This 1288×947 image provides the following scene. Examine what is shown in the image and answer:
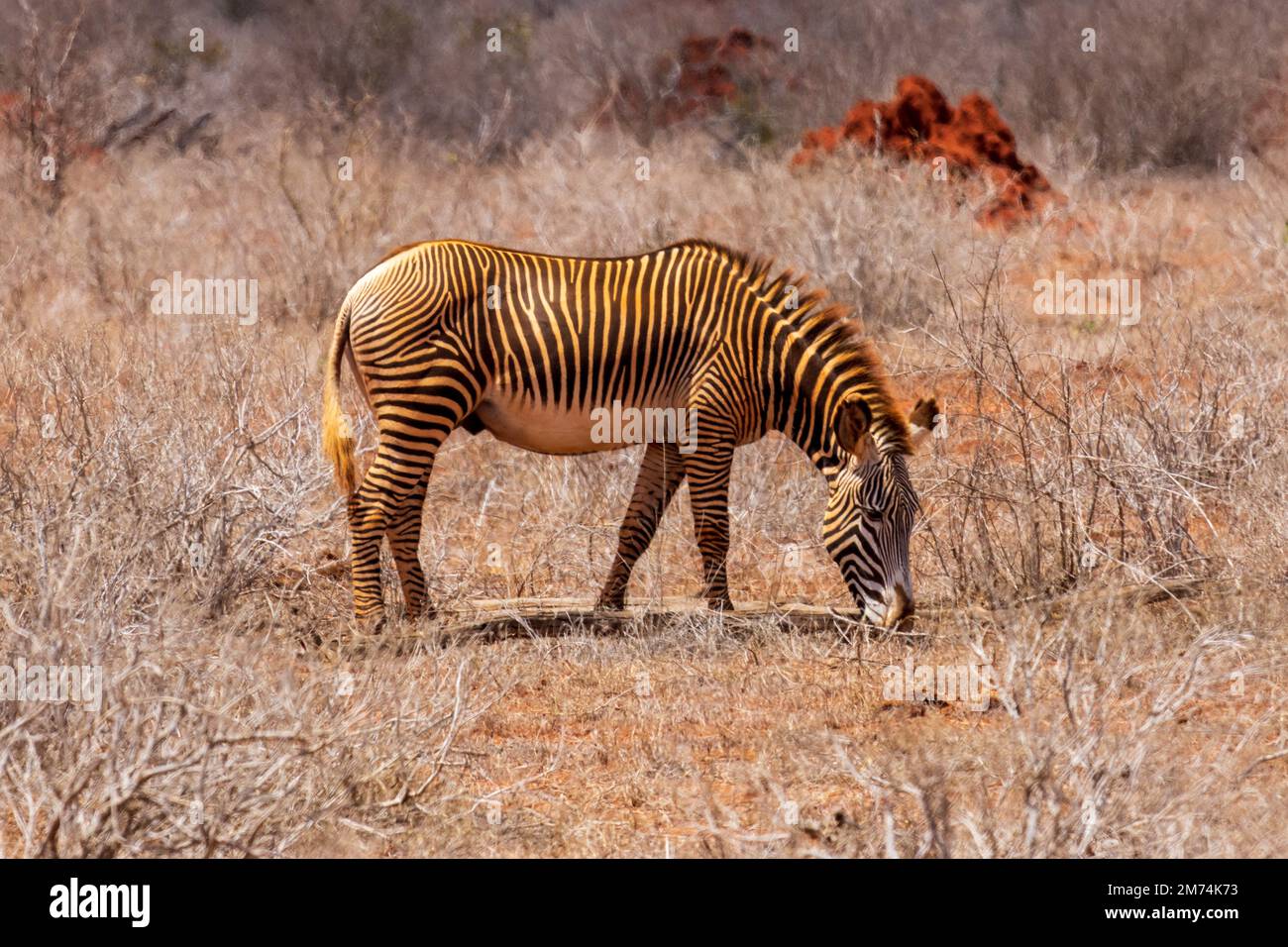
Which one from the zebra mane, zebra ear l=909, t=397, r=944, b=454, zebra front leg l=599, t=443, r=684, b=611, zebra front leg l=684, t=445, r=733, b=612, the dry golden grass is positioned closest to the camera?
the dry golden grass

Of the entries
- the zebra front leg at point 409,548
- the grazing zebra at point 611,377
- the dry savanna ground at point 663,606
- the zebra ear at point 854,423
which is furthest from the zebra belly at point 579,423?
the zebra ear at point 854,423

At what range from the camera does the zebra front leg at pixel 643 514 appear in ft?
25.8

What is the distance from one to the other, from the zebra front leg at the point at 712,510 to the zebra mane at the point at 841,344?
63 centimetres

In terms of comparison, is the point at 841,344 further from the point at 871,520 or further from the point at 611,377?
the point at 611,377

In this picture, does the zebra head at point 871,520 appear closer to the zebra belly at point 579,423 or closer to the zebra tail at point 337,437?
the zebra belly at point 579,423

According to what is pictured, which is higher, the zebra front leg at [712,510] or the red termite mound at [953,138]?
the red termite mound at [953,138]

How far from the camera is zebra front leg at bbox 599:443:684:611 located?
25.8 ft

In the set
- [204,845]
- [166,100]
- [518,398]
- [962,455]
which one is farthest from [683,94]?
[204,845]

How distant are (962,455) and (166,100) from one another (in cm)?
1585

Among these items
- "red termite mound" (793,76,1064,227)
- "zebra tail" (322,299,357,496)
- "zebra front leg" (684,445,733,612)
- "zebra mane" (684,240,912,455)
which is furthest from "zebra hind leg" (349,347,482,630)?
"red termite mound" (793,76,1064,227)

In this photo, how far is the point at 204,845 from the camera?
14.1 ft

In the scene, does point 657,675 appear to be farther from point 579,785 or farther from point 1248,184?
point 1248,184

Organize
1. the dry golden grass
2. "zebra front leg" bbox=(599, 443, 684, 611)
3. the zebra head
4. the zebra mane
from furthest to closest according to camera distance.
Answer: "zebra front leg" bbox=(599, 443, 684, 611) < the zebra mane < the zebra head < the dry golden grass

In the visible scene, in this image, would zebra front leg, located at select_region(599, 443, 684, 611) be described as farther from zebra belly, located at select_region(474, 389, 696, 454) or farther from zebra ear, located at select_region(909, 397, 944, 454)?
zebra ear, located at select_region(909, 397, 944, 454)
